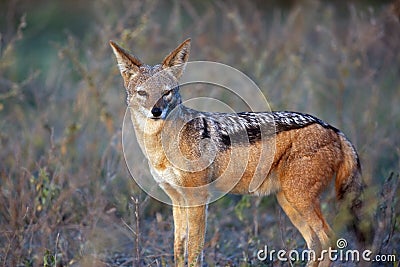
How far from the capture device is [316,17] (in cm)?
1469

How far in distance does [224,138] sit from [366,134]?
12.9ft

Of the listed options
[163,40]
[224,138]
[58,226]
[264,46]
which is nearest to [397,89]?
[264,46]

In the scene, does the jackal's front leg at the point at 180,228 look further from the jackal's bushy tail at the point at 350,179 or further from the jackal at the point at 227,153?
the jackal's bushy tail at the point at 350,179

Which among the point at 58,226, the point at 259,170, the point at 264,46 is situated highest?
the point at 264,46

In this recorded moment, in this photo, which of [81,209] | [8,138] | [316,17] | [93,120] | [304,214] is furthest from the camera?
[316,17]

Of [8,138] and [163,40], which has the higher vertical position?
[163,40]

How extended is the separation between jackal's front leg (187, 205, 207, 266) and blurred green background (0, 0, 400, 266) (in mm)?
312

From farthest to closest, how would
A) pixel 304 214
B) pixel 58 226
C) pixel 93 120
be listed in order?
pixel 93 120, pixel 58 226, pixel 304 214

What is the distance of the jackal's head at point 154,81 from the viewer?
20.0 ft

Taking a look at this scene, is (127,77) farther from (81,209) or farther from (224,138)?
(81,209)

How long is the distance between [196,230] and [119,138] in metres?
2.72

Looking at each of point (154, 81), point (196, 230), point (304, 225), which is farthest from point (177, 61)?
point (304, 225)

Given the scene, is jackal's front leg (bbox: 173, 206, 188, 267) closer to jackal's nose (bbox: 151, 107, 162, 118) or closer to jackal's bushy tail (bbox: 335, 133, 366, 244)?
jackal's nose (bbox: 151, 107, 162, 118)

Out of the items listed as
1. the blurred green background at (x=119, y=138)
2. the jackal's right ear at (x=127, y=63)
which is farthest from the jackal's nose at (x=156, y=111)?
the blurred green background at (x=119, y=138)
